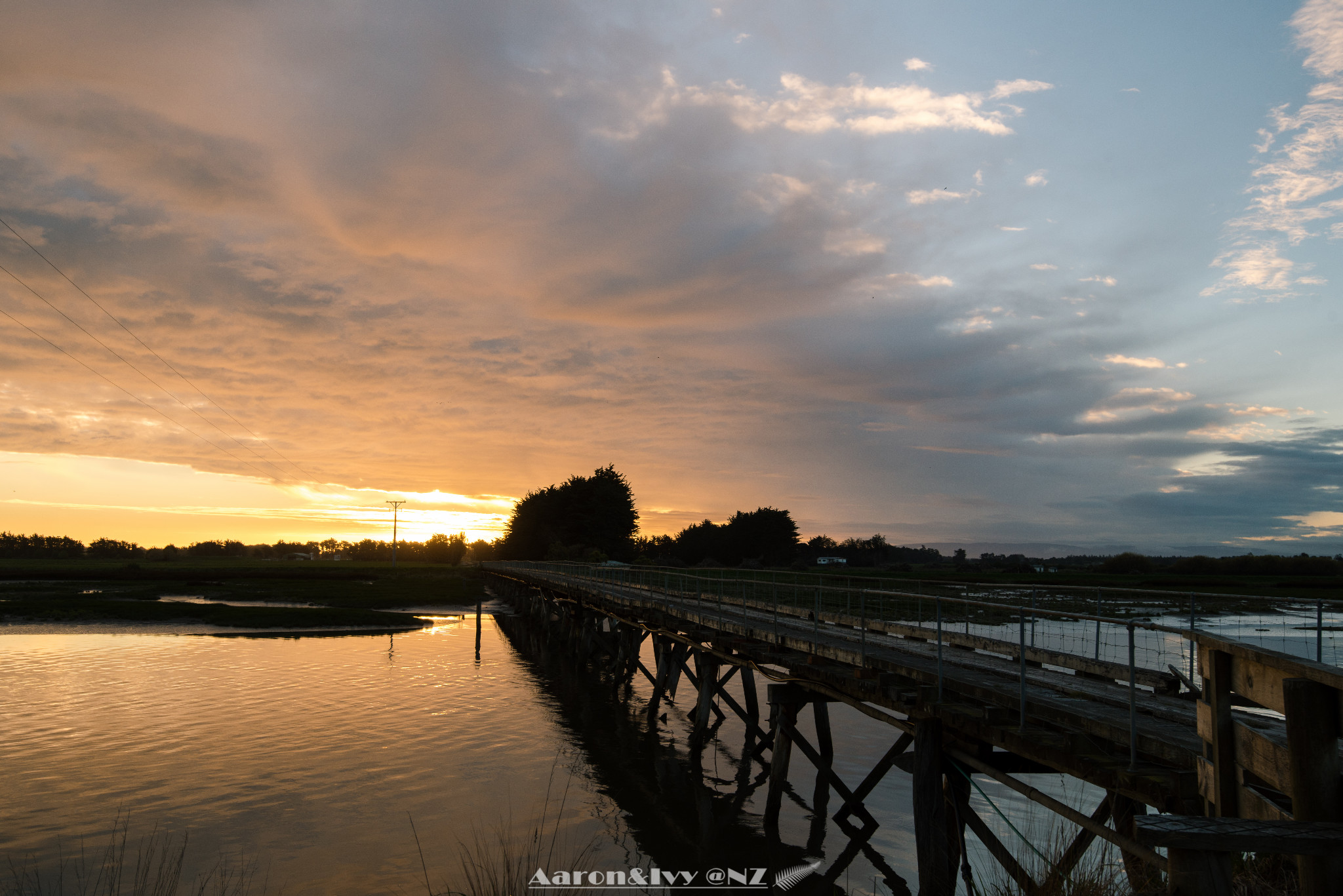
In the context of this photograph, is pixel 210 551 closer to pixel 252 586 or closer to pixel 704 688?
pixel 252 586

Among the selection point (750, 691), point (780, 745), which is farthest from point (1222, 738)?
point (750, 691)

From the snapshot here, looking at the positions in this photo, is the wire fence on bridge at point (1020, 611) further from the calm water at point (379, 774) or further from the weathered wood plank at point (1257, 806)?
the calm water at point (379, 774)

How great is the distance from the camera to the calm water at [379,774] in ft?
42.3

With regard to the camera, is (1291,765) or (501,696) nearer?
(1291,765)

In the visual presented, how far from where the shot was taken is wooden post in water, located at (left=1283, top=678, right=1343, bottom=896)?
3.47 meters

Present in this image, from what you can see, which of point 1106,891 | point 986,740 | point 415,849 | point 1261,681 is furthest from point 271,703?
point 1261,681

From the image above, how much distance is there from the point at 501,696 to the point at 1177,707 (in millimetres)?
22089

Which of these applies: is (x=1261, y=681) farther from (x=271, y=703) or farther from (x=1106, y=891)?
(x=271, y=703)

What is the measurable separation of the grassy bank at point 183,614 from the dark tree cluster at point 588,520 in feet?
132

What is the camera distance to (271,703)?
24172 millimetres

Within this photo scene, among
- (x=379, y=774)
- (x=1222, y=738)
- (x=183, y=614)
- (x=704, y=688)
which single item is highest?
(x=1222, y=738)

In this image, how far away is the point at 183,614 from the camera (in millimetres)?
48438

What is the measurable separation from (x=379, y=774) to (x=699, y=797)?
22.9 ft

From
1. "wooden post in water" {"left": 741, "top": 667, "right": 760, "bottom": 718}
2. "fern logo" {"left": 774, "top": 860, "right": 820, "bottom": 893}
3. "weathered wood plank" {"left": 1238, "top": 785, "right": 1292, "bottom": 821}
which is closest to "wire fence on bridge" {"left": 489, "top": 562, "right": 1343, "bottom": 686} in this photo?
"weathered wood plank" {"left": 1238, "top": 785, "right": 1292, "bottom": 821}
